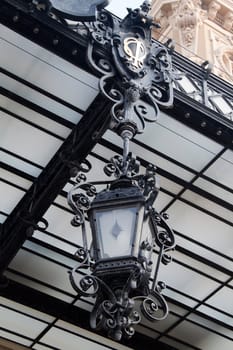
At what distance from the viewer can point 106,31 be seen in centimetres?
623

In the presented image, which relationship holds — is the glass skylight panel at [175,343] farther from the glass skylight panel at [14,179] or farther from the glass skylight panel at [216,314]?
the glass skylight panel at [14,179]

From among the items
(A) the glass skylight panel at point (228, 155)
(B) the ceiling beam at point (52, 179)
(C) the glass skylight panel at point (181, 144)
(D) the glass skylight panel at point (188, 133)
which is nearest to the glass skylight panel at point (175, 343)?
(B) the ceiling beam at point (52, 179)

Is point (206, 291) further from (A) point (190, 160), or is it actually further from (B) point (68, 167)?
(B) point (68, 167)

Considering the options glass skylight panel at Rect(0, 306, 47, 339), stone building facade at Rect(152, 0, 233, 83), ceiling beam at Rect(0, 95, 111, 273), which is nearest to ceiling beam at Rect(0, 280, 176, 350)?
glass skylight panel at Rect(0, 306, 47, 339)

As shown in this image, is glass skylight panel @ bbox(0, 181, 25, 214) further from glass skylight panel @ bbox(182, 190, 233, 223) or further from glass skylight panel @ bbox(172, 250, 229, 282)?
glass skylight panel @ bbox(172, 250, 229, 282)

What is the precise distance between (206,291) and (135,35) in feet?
17.9

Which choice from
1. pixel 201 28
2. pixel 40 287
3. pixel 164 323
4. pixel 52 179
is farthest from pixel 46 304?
pixel 201 28

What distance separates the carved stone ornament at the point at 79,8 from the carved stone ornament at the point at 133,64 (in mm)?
240

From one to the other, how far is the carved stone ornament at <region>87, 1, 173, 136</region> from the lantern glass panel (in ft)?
4.64

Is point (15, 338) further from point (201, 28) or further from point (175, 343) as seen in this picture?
point (201, 28)

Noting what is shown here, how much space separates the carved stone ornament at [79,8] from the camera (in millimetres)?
6637

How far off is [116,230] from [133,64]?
2.23m

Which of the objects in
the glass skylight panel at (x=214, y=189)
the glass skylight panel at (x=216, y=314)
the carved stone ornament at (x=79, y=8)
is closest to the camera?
the carved stone ornament at (x=79, y=8)

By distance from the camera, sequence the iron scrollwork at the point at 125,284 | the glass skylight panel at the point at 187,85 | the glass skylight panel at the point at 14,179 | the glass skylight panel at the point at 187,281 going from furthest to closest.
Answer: the glass skylight panel at the point at 187,281 < the glass skylight panel at the point at 14,179 < the glass skylight panel at the point at 187,85 < the iron scrollwork at the point at 125,284
